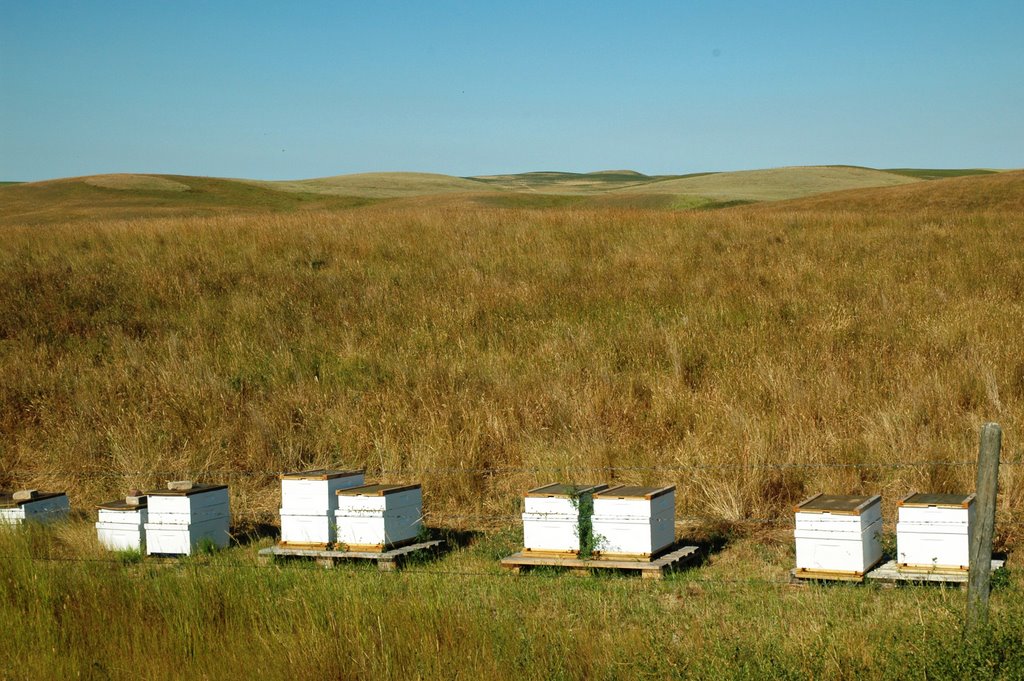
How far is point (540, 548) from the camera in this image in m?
8.32

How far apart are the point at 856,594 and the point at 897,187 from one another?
4496 cm

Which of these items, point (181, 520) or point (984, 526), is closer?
point (984, 526)

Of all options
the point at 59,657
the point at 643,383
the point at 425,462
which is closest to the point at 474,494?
the point at 425,462

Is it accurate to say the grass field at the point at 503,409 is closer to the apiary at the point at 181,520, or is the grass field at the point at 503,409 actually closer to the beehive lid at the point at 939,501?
the apiary at the point at 181,520

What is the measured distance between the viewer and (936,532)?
7156mm

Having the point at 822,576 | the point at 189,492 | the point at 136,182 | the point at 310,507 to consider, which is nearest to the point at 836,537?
the point at 822,576

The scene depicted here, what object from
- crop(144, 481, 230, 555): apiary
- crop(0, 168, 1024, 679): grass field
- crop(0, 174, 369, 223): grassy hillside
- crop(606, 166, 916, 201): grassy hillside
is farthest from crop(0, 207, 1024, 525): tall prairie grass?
crop(606, 166, 916, 201): grassy hillside

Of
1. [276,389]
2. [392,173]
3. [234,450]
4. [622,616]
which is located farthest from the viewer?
[392,173]

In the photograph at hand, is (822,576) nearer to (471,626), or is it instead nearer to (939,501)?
(939,501)

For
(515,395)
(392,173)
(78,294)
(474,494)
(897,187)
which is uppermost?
(392,173)

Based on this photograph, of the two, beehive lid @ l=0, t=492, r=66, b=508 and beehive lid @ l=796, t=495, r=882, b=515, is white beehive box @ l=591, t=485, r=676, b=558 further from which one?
beehive lid @ l=0, t=492, r=66, b=508

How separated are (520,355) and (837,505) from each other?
24.0ft

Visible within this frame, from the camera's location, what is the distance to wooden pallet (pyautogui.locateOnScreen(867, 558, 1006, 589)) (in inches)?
275

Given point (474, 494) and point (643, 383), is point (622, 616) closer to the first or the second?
point (474, 494)
